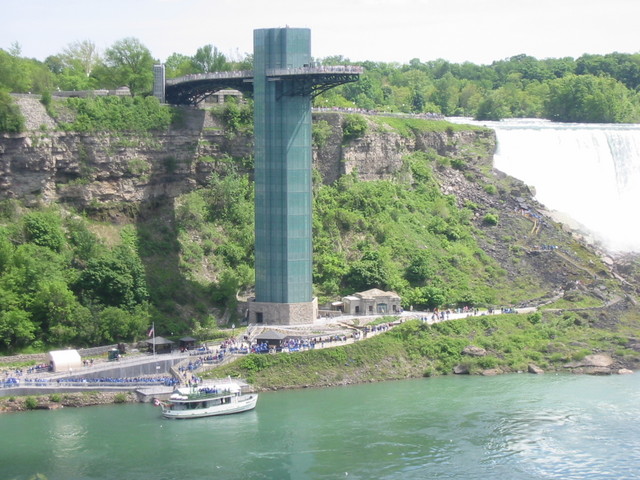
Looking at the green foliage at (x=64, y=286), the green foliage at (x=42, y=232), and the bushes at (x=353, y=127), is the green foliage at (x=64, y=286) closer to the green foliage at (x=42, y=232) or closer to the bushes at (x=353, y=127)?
the green foliage at (x=42, y=232)

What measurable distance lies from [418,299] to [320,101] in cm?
3477

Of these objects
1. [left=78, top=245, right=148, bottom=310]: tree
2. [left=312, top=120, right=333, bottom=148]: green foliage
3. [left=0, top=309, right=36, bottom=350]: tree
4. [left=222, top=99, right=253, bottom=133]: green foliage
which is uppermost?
[left=222, top=99, right=253, bottom=133]: green foliage

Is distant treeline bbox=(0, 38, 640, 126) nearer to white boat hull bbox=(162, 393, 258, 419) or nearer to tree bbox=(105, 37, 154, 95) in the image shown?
tree bbox=(105, 37, 154, 95)

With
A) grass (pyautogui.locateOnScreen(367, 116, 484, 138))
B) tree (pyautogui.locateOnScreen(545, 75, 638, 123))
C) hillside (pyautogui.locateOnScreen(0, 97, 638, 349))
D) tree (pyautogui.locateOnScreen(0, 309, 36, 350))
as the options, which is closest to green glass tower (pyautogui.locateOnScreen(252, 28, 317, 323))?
hillside (pyautogui.locateOnScreen(0, 97, 638, 349))

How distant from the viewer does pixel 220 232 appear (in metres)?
95.2

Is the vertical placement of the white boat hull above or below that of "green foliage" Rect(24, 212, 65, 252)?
below

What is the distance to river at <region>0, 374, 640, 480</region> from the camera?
59.0 meters

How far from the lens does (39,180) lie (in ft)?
289

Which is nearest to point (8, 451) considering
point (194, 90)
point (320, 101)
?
point (194, 90)

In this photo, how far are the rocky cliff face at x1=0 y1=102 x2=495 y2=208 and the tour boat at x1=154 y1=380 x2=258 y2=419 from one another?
24.8 meters

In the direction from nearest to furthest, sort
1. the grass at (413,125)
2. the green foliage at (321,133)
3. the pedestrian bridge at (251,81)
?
the pedestrian bridge at (251,81) < the green foliage at (321,133) < the grass at (413,125)

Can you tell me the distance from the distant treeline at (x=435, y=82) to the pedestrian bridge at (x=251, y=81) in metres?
3.23

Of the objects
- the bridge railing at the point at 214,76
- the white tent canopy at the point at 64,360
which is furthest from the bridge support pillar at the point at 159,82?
the white tent canopy at the point at 64,360

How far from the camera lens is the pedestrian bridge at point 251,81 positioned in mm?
82062
